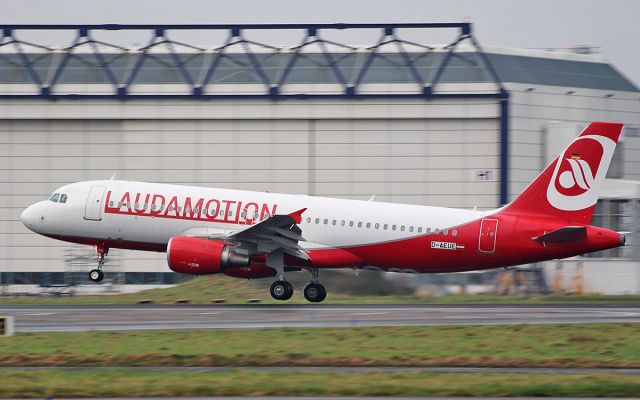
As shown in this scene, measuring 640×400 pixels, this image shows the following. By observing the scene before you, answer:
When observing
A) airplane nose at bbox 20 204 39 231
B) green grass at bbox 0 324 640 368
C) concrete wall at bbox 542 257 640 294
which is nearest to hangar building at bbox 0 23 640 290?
concrete wall at bbox 542 257 640 294

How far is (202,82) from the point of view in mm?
61250

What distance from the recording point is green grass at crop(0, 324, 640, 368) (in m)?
22.9

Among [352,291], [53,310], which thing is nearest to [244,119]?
[352,291]

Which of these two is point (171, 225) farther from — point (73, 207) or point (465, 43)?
point (465, 43)

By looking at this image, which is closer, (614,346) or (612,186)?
(614,346)

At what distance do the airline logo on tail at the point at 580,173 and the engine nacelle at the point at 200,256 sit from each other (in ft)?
40.4

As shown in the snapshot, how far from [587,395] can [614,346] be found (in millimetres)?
6781

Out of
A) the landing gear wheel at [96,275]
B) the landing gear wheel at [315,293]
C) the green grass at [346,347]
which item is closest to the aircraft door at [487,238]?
the landing gear wheel at [315,293]

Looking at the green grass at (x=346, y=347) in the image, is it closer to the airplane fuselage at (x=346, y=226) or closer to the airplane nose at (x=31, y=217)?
the airplane fuselage at (x=346, y=226)

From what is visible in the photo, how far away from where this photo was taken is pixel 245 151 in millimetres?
60312

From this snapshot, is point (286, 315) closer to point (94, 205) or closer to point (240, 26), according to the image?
point (94, 205)

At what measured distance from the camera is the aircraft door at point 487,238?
127 feet

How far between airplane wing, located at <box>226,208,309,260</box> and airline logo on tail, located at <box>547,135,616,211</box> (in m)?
9.76

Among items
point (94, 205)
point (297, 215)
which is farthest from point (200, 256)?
point (94, 205)
